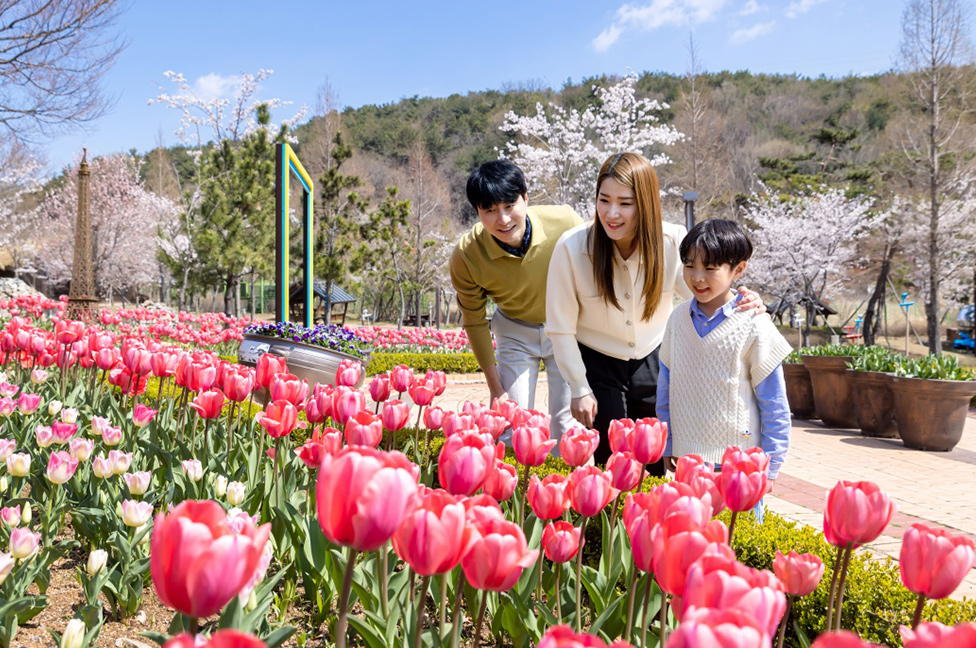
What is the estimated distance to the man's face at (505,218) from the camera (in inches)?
132

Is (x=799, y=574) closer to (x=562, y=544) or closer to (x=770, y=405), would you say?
(x=562, y=544)

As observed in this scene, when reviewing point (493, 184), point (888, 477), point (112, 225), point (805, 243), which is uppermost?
point (112, 225)

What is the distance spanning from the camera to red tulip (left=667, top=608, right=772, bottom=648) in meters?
0.59

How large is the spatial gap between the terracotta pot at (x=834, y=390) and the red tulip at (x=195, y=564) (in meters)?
8.34

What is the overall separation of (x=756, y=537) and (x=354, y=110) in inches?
2994

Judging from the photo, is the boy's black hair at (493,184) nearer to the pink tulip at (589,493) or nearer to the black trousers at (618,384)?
the black trousers at (618,384)

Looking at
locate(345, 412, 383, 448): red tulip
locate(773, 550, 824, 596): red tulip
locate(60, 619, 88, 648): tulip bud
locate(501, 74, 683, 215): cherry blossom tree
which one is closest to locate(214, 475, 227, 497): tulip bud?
locate(345, 412, 383, 448): red tulip

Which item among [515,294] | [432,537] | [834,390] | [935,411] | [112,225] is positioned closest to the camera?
[432,537]

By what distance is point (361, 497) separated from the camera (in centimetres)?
83

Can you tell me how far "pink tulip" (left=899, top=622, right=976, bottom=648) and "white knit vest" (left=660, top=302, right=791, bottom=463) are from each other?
6.82 ft

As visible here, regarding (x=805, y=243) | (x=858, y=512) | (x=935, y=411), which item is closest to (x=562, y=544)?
(x=858, y=512)

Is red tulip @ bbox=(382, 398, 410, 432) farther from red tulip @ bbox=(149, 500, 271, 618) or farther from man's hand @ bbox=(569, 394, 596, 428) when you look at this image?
red tulip @ bbox=(149, 500, 271, 618)

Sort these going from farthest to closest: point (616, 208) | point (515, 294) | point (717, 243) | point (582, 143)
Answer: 1. point (582, 143)
2. point (515, 294)
3. point (616, 208)
4. point (717, 243)

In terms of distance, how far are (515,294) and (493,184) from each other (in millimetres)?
709
